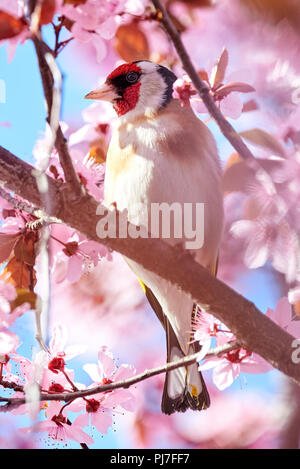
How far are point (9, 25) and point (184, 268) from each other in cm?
65

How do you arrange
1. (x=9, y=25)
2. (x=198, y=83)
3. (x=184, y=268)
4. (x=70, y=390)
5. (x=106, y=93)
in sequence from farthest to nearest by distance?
1. (x=106, y=93)
2. (x=70, y=390)
3. (x=184, y=268)
4. (x=198, y=83)
5. (x=9, y=25)

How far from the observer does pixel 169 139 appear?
1.61 metres

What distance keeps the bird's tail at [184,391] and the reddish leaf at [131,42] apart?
938 mm

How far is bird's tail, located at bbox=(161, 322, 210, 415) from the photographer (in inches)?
66.6

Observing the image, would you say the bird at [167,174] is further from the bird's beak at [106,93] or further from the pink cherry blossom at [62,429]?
the pink cherry blossom at [62,429]

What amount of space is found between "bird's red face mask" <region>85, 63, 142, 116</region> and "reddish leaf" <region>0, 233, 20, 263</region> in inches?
25.0

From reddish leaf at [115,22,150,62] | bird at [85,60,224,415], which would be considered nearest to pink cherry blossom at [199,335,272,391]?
bird at [85,60,224,415]

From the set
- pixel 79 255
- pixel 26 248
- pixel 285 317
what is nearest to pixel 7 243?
pixel 26 248

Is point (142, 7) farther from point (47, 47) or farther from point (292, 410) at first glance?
point (292, 410)

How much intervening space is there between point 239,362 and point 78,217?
0.58 meters

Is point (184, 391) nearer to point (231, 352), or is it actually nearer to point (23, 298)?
point (231, 352)

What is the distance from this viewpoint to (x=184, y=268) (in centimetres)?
126

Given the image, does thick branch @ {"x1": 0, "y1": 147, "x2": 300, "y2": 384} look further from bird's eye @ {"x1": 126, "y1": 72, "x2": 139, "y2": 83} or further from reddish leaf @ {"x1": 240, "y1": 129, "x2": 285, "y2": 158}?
bird's eye @ {"x1": 126, "y1": 72, "x2": 139, "y2": 83}

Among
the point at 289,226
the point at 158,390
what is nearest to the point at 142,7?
the point at 289,226
